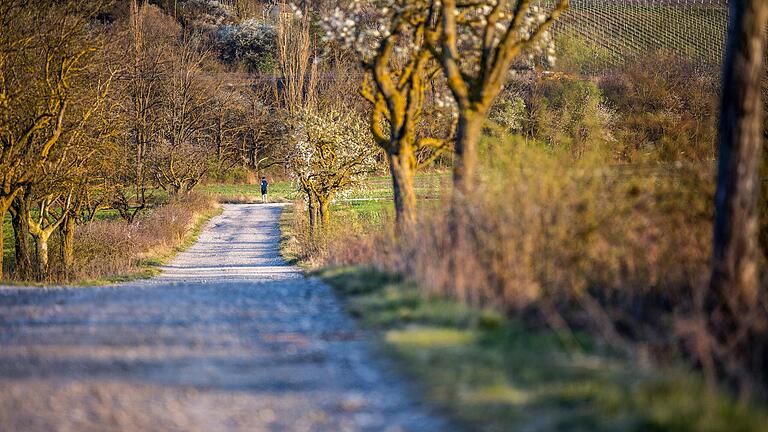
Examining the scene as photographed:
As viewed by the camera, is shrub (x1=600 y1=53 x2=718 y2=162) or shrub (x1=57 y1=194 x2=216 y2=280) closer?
shrub (x1=57 y1=194 x2=216 y2=280)

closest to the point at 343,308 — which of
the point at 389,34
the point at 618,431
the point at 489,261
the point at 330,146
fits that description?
the point at 489,261

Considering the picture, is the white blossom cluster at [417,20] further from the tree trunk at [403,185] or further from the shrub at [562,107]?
the shrub at [562,107]

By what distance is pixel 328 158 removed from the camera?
3672 centimetres

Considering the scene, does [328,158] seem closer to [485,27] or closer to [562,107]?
[485,27]

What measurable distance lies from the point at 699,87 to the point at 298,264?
33.4 metres

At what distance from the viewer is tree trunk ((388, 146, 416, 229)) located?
16.5 m

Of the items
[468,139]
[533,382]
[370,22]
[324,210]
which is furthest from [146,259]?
[533,382]

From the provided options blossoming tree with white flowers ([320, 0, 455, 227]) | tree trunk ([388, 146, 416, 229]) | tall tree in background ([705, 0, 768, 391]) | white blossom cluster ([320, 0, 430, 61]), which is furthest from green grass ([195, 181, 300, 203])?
tall tree in background ([705, 0, 768, 391])

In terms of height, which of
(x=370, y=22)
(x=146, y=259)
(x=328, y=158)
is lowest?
(x=146, y=259)

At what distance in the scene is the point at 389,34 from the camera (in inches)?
709

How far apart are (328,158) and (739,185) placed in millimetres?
29266

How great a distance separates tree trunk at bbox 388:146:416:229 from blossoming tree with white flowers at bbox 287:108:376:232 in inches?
710

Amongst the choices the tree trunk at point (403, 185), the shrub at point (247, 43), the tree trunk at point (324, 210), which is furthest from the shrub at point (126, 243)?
the shrub at point (247, 43)

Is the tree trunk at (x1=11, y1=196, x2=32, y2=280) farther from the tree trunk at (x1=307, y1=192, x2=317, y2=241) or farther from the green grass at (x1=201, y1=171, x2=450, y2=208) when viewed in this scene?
the green grass at (x1=201, y1=171, x2=450, y2=208)
